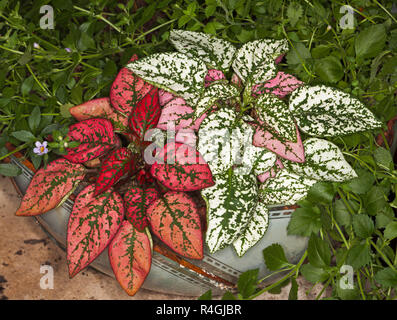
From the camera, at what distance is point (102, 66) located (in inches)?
33.7

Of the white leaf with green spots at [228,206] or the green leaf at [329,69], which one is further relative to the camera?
the green leaf at [329,69]

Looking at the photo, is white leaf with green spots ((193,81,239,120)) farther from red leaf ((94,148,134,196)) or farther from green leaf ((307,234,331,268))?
green leaf ((307,234,331,268))

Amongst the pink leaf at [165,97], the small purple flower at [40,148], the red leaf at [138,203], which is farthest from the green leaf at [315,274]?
the small purple flower at [40,148]

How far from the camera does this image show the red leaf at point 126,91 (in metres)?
0.75

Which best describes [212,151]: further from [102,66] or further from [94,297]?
[94,297]

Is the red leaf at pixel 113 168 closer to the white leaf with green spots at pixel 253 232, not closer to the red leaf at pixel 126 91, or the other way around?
the red leaf at pixel 126 91

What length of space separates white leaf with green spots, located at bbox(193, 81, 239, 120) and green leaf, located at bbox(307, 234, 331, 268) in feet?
1.05

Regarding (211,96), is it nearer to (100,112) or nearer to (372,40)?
(100,112)

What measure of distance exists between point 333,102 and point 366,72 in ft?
0.76

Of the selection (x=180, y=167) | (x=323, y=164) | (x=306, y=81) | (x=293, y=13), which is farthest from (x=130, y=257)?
(x=293, y=13)

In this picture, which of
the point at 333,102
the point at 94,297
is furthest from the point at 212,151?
the point at 94,297

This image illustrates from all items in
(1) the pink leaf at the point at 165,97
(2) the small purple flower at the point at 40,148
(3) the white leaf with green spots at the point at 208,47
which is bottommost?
(2) the small purple flower at the point at 40,148

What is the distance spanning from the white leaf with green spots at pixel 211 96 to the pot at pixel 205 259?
247 millimetres

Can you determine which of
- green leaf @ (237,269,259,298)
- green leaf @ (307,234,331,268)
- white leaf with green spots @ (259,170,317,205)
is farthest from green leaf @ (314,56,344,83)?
green leaf @ (237,269,259,298)
